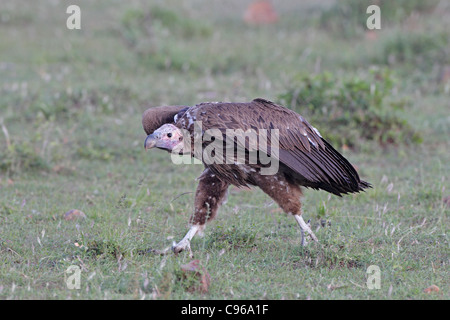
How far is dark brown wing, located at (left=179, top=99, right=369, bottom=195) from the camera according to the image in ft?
16.5

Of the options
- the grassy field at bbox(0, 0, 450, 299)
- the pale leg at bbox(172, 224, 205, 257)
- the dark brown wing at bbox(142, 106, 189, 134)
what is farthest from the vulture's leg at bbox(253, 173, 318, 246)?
the dark brown wing at bbox(142, 106, 189, 134)

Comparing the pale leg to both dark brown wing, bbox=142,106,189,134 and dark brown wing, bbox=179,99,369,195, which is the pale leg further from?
dark brown wing, bbox=142,106,189,134

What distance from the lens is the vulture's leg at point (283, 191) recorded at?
5105 millimetres

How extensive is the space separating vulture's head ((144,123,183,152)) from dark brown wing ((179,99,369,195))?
10 centimetres

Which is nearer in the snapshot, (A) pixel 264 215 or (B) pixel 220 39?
(A) pixel 264 215

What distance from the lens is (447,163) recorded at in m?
7.57

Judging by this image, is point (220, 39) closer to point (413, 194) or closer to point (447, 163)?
point (447, 163)

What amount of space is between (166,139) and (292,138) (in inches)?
37.5

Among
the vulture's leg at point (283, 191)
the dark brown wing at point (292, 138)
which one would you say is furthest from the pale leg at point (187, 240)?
the dark brown wing at point (292, 138)

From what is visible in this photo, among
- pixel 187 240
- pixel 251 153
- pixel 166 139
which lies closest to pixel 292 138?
pixel 251 153

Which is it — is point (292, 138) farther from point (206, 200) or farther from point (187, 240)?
point (187, 240)

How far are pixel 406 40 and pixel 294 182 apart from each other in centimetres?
631

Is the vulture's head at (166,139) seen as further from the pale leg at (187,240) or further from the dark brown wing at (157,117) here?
the pale leg at (187,240)
